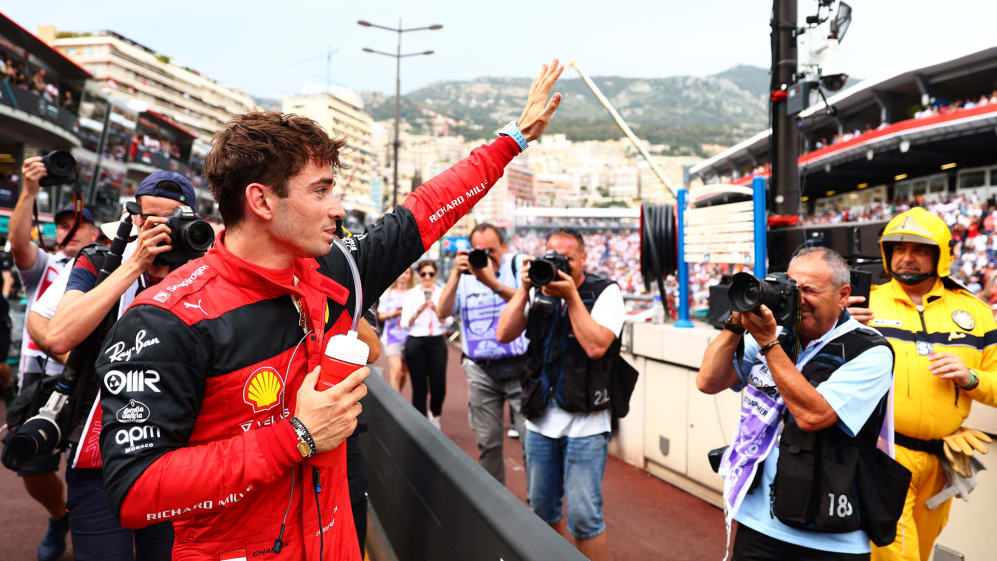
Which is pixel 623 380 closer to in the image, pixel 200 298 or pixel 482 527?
pixel 482 527

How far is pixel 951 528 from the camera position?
3.69 metres

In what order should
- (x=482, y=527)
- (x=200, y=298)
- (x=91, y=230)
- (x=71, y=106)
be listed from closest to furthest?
1. (x=200, y=298)
2. (x=482, y=527)
3. (x=91, y=230)
4. (x=71, y=106)

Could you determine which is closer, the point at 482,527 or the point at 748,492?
the point at 482,527

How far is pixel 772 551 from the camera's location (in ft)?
8.50

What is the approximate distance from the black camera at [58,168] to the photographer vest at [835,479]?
350 cm

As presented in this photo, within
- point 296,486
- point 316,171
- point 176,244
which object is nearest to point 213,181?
point 316,171

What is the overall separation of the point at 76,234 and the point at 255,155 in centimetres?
→ 329

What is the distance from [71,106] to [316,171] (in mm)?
40513

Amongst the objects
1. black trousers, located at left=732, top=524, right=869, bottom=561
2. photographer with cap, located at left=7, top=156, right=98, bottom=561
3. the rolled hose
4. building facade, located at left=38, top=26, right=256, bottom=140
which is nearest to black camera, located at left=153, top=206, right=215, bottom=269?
photographer with cap, located at left=7, top=156, right=98, bottom=561

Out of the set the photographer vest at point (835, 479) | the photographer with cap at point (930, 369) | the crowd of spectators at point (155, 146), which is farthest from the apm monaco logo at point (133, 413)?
the crowd of spectators at point (155, 146)

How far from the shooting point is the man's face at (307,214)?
1.65 m

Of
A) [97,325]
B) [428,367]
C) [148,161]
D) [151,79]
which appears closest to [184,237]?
[97,325]

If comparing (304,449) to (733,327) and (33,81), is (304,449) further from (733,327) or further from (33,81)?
(33,81)

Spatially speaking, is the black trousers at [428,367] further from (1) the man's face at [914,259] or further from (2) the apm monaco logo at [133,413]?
(2) the apm monaco logo at [133,413]
